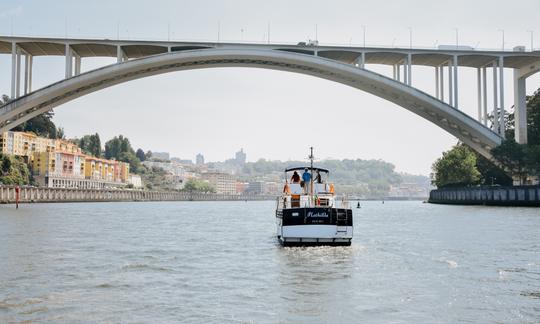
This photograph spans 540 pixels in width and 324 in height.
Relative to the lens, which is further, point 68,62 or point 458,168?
point 458,168

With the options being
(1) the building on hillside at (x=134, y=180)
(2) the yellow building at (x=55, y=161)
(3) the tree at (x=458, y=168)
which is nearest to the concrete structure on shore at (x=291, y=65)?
(3) the tree at (x=458, y=168)

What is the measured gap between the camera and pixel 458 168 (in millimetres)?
90062

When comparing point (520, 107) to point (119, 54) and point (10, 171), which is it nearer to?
point (119, 54)

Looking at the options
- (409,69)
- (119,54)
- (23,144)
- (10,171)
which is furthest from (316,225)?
(23,144)

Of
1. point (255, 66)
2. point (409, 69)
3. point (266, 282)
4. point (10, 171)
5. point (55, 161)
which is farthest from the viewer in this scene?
point (55, 161)

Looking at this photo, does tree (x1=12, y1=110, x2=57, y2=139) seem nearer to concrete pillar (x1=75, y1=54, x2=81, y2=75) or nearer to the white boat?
concrete pillar (x1=75, y1=54, x2=81, y2=75)

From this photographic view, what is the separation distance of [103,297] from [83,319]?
2.07 m

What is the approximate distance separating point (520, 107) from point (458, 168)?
23190mm

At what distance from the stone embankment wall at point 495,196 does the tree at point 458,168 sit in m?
1.94

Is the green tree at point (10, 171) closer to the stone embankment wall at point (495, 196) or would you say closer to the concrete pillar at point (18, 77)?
the concrete pillar at point (18, 77)

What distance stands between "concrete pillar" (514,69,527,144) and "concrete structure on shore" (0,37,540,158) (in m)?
0.21

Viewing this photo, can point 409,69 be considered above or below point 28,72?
above

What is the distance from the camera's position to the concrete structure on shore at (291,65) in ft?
190

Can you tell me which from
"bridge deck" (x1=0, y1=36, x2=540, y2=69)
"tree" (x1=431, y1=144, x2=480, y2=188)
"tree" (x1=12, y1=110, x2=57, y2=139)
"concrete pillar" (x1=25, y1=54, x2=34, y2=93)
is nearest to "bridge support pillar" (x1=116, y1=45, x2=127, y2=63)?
"bridge deck" (x1=0, y1=36, x2=540, y2=69)
